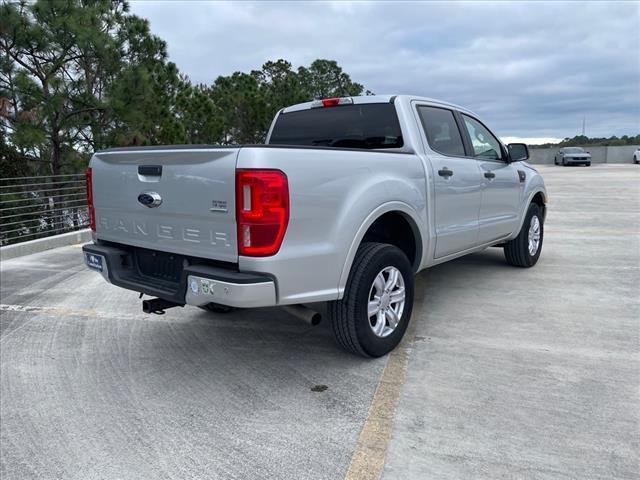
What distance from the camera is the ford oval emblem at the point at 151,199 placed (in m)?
3.37

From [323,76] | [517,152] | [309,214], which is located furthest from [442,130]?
[323,76]

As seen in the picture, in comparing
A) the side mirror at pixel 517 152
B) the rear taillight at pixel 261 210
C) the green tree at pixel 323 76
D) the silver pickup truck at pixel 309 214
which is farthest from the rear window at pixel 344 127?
the green tree at pixel 323 76

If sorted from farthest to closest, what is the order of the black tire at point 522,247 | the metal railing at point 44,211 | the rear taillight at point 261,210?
the metal railing at point 44,211
the black tire at point 522,247
the rear taillight at point 261,210

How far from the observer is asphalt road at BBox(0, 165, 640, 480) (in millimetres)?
2668

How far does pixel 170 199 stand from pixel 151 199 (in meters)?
0.17

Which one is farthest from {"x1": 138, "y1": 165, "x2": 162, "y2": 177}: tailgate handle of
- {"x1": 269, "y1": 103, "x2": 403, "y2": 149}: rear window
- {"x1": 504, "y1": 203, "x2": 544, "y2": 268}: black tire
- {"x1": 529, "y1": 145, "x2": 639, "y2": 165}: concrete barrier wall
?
{"x1": 529, "y1": 145, "x2": 639, "y2": 165}: concrete barrier wall

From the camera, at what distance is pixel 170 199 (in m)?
3.30

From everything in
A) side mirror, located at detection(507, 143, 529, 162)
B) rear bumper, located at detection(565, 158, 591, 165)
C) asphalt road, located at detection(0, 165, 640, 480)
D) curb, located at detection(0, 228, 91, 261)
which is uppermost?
rear bumper, located at detection(565, 158, 591, 165)

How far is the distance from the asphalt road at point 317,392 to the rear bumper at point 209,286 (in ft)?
2.18

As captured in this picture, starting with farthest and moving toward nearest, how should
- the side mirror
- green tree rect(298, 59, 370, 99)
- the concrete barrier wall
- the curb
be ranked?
the concrete barrier wall
green tree rect(298, 59, 370, 99)
the curb
the side mirror

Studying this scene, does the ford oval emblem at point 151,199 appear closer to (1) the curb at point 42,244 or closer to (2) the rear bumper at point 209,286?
(2) the rear bumper at point 209,286

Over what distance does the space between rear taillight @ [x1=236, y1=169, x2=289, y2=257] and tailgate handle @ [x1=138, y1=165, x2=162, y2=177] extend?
2.35ft

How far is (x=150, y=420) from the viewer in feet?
10.2

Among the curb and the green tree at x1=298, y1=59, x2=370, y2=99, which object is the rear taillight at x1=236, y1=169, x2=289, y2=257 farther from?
the green tree at x1=298, y1=59, x2=370, y2=99
